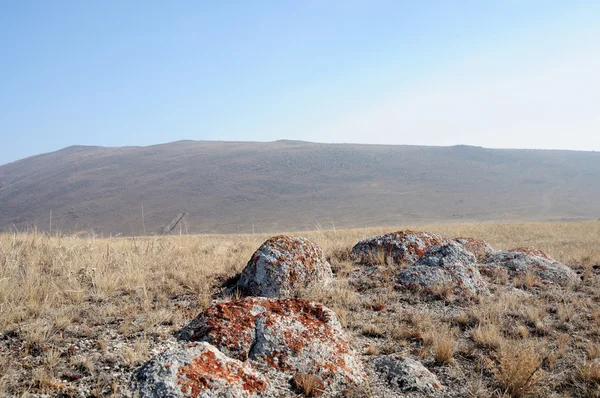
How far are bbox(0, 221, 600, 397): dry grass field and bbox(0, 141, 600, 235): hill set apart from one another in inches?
1611

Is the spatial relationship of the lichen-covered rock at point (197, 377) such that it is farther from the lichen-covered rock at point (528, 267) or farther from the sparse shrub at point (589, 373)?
the lichen-covered rock at point (528, 267)

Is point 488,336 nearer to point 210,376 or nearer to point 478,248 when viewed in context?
point 210,376

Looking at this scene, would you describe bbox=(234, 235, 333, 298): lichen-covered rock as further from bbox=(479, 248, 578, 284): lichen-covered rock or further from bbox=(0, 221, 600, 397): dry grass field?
bbox=(479, 248, 578, 284): lichen-covered rock

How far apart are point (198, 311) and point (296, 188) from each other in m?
64.6

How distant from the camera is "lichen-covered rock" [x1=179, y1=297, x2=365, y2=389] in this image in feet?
10.8

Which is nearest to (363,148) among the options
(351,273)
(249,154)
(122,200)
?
(249,154)

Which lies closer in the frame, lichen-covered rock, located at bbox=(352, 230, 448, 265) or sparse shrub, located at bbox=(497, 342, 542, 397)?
sparse shrub, located at bbox=(497, 342, 542, 397)

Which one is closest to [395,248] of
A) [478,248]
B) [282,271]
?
[478,248]

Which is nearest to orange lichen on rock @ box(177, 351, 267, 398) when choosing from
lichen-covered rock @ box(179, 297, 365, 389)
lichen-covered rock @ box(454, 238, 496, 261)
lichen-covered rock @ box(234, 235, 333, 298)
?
lichen-covered rock @ box(179, 297, 365, 389)

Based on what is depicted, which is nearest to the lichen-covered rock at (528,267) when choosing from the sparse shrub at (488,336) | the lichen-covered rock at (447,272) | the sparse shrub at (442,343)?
the lichen-covered rock at (447,272)

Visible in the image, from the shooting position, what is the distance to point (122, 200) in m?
64.5

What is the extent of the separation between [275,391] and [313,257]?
292 centimetres

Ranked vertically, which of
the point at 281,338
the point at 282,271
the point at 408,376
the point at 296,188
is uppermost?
the point at 282,271

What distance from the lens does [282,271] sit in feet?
17.8
